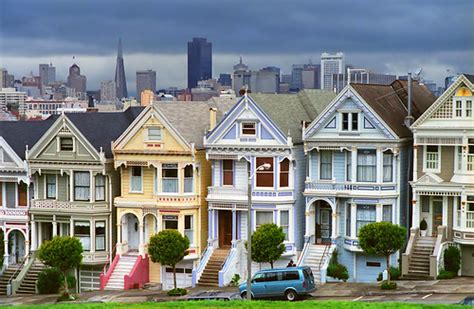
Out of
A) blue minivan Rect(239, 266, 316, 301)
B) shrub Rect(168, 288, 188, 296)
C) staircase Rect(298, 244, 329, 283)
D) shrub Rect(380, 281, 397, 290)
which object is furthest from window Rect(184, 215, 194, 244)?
shrub Rect(380, 281, 397, 290)

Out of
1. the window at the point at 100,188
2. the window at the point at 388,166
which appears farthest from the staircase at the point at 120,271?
the window at the point at 388,166

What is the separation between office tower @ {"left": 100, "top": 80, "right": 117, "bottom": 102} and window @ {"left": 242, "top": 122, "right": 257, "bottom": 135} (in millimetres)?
16727

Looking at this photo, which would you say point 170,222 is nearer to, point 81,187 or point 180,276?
point 180,276

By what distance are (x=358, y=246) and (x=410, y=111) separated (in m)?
6.74

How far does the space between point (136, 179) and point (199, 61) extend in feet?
27.4

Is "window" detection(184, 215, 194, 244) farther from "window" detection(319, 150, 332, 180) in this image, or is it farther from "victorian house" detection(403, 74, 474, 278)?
"victorian house" detection(403, 74, 474, 278)

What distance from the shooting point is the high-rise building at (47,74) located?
192 feet

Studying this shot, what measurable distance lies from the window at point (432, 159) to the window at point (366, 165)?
2225 millimetres

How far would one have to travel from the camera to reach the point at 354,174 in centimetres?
4384

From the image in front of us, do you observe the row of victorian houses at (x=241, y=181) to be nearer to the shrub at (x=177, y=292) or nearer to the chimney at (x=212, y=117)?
the chimney at (x=212, y=117)

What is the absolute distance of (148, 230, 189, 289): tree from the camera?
4353cm

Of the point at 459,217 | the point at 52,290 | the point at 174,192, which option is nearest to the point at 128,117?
the point at 174,192

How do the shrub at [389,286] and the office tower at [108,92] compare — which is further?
the office tower at [108,92]

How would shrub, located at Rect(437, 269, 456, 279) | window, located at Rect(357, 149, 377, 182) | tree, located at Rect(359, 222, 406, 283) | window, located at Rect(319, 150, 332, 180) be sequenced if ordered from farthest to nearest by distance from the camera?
window, located at Rect(319, 150, 332, 180)
window, located at Rect(357, 149, 377, 182)
shrub, located at Rect(437, 269, 456, 279)
tree, located at Rect(359, 222, 406, 283)
